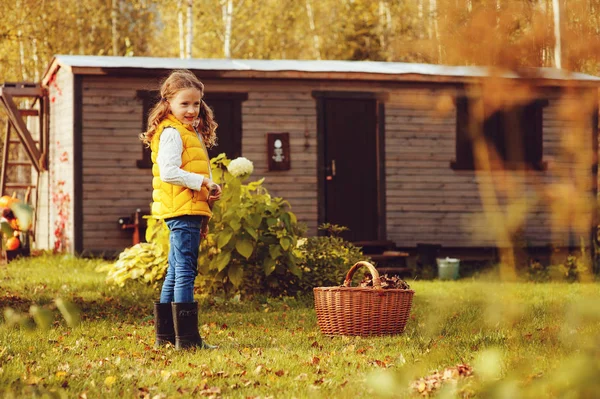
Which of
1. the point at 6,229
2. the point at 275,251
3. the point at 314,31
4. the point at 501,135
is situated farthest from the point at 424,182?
the point at 314,31

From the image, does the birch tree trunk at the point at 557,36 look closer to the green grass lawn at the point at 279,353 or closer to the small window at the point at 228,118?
the green grass lawn at the point at 279,353

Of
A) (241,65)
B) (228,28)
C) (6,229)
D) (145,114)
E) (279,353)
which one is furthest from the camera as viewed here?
(228,28)

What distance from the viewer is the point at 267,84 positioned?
573 inches

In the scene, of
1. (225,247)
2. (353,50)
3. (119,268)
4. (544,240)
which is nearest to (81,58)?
(119,268)

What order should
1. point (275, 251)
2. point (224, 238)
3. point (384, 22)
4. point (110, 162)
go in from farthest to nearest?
point (384, 22)
point (110, 162)
point (275, 251)
point (224, 238)

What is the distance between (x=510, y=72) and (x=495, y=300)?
0.36 m

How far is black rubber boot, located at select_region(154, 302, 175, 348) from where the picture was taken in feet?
19.1

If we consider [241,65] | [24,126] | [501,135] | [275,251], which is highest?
[241,65]

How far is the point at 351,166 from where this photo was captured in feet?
48.8

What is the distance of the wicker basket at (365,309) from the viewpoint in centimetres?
646

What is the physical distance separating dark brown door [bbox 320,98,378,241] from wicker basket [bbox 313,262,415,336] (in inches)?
322

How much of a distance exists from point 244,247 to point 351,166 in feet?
20.2

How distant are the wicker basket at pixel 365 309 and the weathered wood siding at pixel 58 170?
8.13 meters

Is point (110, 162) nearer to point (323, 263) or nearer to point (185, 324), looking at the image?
point (323, 263)
